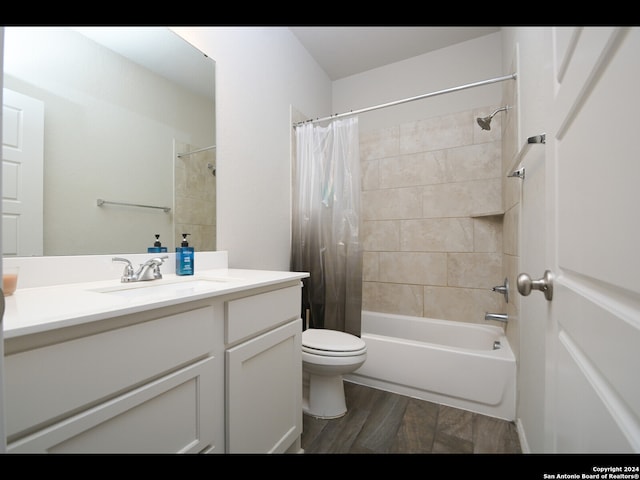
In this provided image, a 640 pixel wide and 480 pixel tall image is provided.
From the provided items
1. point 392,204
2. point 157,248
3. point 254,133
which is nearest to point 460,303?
point 392,204

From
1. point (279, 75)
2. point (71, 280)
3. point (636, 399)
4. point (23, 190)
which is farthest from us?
point (279, 75)

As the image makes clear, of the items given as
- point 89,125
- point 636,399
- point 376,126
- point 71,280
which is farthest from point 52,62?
point 376,126

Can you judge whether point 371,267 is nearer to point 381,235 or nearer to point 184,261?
point 381,235

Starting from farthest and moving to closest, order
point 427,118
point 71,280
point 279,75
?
1. point 427,118
2. point 279,75
3. point 71,280

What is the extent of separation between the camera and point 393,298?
2486 millimetres

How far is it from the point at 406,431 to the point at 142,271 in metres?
1.47

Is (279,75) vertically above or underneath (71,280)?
above

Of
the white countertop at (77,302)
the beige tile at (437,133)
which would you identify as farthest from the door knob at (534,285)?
the beige tile at (437,133)

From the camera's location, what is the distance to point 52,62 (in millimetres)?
981

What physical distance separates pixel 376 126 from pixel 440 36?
79 centimetres

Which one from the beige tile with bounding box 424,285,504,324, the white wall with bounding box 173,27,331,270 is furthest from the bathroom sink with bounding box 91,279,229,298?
the beige tile with bounding box 424,285,504,324

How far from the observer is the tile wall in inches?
84.2

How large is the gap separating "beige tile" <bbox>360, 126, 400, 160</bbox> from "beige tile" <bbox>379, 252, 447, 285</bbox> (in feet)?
2.96
